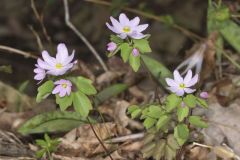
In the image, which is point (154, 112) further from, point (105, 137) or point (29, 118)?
point (29, 118)

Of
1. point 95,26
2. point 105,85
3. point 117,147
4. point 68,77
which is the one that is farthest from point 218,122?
point 95,26

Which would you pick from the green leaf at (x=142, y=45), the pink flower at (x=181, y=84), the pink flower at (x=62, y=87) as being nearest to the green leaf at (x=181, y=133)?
the pink flower at (x=181, y=84)

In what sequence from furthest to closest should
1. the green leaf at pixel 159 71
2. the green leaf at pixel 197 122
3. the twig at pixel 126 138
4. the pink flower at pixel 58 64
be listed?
the green leaf at pixel 159 71
the twig at pixel 126 138
the green leaf at pixel 197 122
the pink flower at pixel 58 64

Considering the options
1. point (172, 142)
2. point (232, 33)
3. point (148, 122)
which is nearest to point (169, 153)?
point (172, 142)

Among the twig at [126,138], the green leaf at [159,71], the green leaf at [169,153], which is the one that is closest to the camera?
the green leaf at [169,153]

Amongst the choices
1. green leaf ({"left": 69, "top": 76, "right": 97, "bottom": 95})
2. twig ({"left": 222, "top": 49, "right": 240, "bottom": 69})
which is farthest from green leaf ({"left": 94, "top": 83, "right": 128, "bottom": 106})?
green leaf ({"left": 69, "top": 76, "right": 97, "bottom": 95})

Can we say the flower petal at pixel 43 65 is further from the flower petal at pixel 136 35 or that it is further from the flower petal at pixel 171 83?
the flower petal at pixel 171 83

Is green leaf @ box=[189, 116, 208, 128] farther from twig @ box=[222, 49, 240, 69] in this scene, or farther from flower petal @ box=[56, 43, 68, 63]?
twig @ box=[222, 49, 240, 69]
